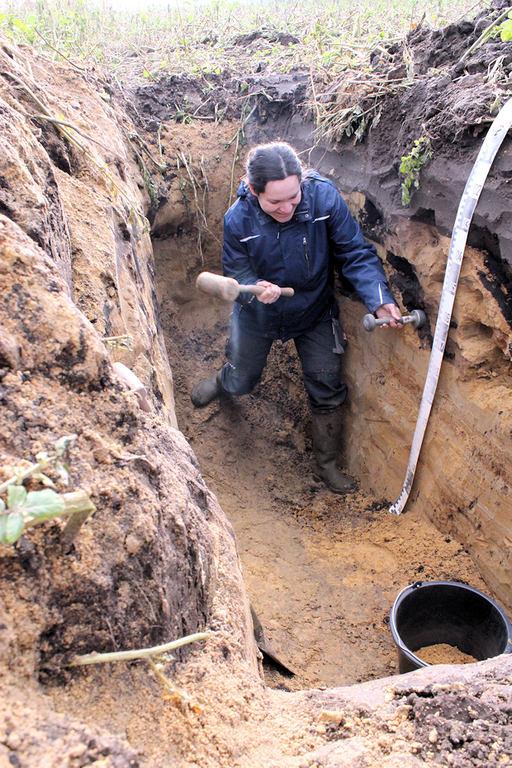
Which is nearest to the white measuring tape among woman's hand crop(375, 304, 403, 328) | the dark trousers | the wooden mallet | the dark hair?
woman's hand crop(375, 304, 403, 328)

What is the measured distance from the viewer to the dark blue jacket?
111 inches

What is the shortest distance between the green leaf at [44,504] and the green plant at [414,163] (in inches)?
91.0

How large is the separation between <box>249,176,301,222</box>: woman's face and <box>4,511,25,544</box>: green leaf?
2279mm

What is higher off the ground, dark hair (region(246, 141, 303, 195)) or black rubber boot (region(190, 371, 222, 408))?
dark hair (region(246, 141, 303, 195))

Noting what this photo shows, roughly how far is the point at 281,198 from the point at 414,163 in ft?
2.25

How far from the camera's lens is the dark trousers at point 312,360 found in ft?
10.9

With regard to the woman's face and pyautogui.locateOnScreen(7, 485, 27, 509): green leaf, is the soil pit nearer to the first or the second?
the woman's face

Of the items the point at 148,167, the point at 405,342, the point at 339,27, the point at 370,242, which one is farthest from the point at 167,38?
the point at 405,342

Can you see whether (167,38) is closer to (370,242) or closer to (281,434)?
(370,242)

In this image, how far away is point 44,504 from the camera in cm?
69

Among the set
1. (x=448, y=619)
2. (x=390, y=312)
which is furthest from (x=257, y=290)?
(x=448, y=619)

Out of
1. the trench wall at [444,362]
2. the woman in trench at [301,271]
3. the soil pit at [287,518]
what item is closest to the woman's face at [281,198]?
the woman in trench at [301,271]

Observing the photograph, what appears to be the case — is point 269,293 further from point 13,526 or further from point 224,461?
point 13,526

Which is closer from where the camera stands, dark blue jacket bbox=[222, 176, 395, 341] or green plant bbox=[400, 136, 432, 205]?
green plant bbox=[400, 136, 432, 205]
